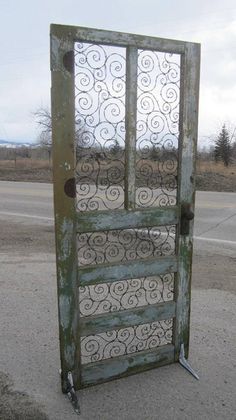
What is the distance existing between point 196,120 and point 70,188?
1075 mm

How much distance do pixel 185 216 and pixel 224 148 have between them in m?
33.6

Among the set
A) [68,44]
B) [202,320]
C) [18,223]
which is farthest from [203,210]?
[68,44]

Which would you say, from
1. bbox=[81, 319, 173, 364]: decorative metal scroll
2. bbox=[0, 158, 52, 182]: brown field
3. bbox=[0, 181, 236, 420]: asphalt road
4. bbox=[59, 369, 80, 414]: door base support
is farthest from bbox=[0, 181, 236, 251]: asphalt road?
bbox=[0, 158, 52, 182]: brown field

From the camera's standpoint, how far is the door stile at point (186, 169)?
10.5 ft

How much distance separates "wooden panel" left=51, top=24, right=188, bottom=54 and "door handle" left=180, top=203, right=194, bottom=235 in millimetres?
1085

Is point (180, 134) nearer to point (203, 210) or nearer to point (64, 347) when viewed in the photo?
point (64, 347)

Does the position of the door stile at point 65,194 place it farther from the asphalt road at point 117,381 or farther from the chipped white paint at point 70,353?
the asphalt road at point 117,381

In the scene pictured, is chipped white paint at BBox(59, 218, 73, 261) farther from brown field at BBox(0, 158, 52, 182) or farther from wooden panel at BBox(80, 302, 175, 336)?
brown field at BBox(0, 158, 52, 182)

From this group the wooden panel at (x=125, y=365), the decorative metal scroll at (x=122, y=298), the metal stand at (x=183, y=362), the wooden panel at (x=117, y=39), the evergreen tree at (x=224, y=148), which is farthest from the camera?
the evergreen tree at (x=224, y=148)

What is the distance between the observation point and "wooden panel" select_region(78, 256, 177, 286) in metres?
3.12

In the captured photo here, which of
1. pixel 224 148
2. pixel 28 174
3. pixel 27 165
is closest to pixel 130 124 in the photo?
pixel 28 174

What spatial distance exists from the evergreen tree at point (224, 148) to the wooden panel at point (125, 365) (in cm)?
3137

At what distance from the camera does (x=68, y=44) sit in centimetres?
279

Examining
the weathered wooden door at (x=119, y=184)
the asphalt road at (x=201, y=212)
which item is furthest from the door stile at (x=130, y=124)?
the asphalt road at (x=201, y=212)
